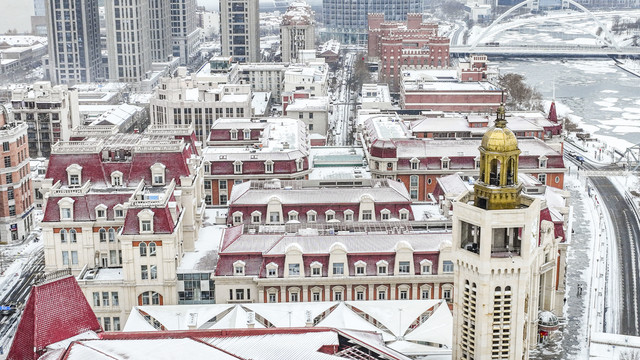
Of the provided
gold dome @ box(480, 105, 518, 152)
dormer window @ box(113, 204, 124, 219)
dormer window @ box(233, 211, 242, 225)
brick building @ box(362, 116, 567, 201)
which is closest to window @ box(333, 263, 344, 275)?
dormer window @ box(233, 211, 242, 225)

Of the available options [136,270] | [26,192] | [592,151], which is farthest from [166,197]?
[592,151]

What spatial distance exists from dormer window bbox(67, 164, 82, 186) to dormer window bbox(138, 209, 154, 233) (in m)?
14.7

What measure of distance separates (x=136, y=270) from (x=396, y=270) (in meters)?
29.9

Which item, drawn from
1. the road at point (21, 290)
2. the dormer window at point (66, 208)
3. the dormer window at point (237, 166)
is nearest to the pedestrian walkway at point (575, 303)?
the dormer window at point (237, 166)

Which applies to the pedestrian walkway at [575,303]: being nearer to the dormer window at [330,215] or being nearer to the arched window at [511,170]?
the dormer window at [330,215]

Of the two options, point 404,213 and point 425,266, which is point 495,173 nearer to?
point 425,266

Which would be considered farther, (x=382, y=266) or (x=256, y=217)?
(x=256, y=217)

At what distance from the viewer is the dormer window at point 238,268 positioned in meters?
91.8

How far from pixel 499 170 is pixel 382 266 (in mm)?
35632

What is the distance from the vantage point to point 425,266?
9250 cm

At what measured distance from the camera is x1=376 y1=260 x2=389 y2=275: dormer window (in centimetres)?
9200

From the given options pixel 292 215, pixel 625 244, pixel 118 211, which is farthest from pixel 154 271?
pixel 625 244

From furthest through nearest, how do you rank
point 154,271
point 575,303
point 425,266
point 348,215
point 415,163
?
point 415,163 < point 575,303 < point 348,215 < point 154,271 < point 425,266

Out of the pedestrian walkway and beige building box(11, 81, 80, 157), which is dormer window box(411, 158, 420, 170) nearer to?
the pedestrian walkway
